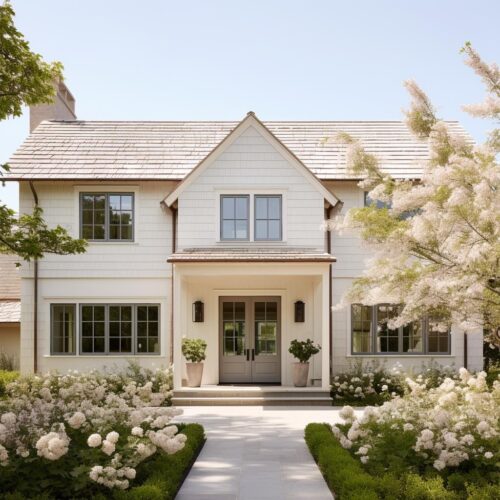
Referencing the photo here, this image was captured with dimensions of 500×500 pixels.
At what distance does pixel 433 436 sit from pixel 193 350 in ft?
34.3

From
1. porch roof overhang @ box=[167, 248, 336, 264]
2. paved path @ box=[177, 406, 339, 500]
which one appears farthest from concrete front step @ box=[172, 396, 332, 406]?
porch roof overhang @ box=[167, 248, 336, 264]

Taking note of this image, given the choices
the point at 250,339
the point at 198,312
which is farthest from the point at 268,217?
the point at 250,339

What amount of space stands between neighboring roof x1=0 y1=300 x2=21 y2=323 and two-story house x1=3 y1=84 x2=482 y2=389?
14.0 feet

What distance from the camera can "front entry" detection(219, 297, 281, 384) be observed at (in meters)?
19.3

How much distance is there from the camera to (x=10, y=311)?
23703 millimetres

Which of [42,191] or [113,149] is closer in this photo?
[42,191]

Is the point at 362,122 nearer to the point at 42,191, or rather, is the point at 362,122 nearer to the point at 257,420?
the point at 42,191

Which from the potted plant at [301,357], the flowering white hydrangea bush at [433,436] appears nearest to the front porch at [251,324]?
the potted plant at [301,357]

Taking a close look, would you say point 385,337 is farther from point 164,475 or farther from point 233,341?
point 164,475

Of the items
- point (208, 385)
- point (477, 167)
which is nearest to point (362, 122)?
point (208, 385)

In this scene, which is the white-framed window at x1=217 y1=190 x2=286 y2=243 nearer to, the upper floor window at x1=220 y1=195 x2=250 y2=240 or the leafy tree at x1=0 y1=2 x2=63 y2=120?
the upper floor window at x1=220 y1=195 x2=250 y2=240

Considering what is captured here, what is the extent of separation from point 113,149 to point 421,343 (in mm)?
10368

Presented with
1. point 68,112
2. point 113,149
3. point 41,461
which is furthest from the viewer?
point 68,112

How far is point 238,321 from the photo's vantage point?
1945 centimetres
